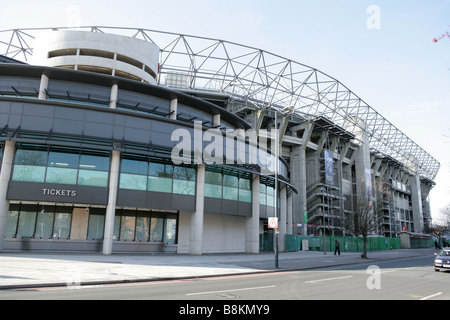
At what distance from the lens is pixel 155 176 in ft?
88.1

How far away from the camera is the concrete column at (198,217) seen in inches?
1085

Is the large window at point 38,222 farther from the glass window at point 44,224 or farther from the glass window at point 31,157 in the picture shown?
the glass window at point 31,157

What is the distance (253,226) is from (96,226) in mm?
15079

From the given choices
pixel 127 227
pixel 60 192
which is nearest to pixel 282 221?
Result: pixel 127 227

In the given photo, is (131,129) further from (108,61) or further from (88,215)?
(108,61)

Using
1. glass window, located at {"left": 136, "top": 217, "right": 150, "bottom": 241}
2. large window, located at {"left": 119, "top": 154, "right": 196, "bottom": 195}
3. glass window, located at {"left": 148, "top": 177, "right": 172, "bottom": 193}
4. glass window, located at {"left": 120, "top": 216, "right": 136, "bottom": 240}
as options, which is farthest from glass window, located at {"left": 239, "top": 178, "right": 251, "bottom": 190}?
glass window, located at {"left": 120, "top": 216, "right": 136, "bottom": 240}

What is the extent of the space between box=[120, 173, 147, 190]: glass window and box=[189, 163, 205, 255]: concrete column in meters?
4.89

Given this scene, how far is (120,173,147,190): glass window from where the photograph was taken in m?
25.5

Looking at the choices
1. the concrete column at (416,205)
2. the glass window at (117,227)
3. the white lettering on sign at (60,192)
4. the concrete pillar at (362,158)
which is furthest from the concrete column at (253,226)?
the concrete column at (416,205)

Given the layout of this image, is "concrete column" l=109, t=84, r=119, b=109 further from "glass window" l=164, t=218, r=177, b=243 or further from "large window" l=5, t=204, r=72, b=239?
"glass window" l=164, t=218, r=177, b=243

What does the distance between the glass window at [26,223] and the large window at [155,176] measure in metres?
7.38
